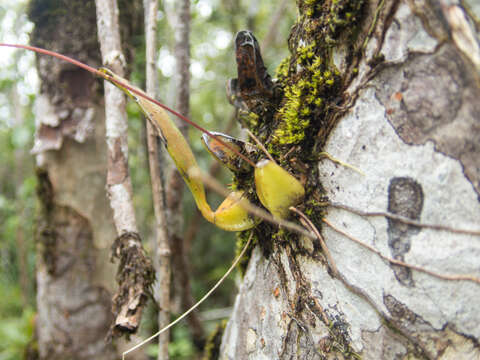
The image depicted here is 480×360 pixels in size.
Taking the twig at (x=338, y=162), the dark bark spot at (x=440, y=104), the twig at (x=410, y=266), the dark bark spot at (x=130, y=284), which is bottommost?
the dark bark spot at (x=130, y=284)

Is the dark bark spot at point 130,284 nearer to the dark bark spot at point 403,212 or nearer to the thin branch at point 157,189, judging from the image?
the thin branch at point 157,189

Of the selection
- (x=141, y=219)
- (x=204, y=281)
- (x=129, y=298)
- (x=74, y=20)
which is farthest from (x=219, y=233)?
(x=129, y=298)

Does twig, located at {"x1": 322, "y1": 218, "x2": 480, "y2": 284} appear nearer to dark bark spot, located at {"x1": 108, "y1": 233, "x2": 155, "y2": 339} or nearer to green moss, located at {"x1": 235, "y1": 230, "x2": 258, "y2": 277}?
green moss, located at {"x1": 235, "y1": 230, "x2": 258, "y2": 277}

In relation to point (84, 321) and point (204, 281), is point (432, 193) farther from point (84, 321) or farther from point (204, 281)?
point (204, 281)

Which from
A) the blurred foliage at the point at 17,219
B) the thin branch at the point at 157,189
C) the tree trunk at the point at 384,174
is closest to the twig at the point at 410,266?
the tree trunk at the point at 384,174

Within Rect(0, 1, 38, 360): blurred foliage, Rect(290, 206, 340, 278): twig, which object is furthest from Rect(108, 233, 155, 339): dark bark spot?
Rect(0, 1, 38, 360): blurred foliage
